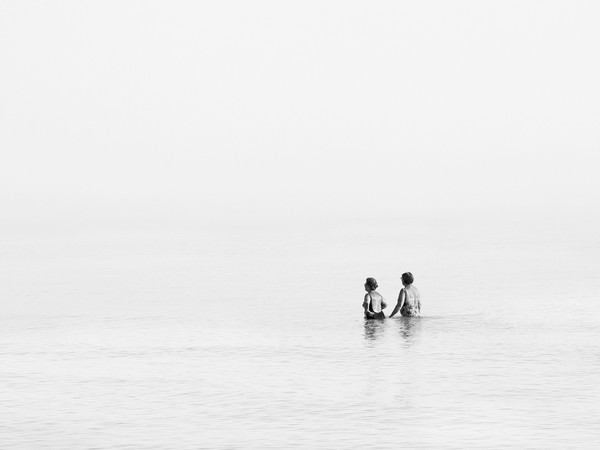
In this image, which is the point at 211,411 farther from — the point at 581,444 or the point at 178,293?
the point at 178,293

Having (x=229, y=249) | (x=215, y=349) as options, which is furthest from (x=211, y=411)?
(x=229, y=249)

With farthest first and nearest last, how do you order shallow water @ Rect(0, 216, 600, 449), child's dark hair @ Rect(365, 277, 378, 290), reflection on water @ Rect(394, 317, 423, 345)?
child's dark hair @ Rect(365, 277, 378, 290), reflection on water @ Rect(394, 317, 423, 345), shallow water @ Rect(0, 216, 600, 449)

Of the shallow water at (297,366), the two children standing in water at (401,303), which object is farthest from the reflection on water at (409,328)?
the two children standing in water at (401,303)

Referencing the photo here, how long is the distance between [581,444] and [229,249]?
322ft

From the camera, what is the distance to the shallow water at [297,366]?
24125mm

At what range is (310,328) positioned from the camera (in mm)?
41281

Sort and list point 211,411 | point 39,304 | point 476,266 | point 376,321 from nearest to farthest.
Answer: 1. point 211,411
2. point 376,321
3. point 39,304
4. point 476,266

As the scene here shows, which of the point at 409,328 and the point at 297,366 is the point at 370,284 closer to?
the point at 409,328

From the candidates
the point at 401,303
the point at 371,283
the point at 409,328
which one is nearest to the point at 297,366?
the point at 371,283

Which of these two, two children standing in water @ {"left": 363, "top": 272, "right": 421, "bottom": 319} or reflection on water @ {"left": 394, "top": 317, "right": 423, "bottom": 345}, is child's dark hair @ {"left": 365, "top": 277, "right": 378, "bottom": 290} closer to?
two children standing in water @ {"left": 363, "top": 272, "right": 421, "bottom": 319}

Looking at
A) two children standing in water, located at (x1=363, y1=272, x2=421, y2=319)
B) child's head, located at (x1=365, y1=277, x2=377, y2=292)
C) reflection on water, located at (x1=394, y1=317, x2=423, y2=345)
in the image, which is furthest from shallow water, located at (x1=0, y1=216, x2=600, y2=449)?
child's head, located at (x1=365, y1=277, x2=377, y2=292)

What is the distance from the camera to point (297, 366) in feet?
105

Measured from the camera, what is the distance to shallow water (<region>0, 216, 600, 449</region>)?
24125mm

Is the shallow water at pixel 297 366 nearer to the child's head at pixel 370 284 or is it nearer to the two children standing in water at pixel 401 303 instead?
the two children standing in water at pixel 401 303
